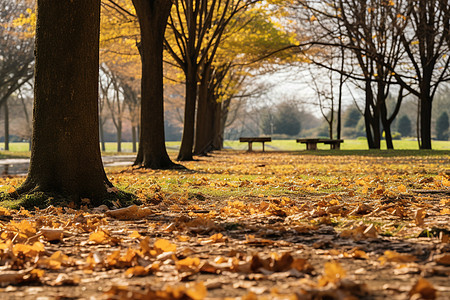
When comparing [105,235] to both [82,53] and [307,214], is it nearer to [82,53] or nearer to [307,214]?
[307,214]

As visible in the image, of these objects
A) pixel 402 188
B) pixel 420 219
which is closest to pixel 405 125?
pixel 402 188

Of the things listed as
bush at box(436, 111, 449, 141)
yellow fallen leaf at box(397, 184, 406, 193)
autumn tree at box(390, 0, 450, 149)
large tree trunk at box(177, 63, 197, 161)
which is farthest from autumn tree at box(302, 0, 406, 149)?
bush at box(436, 111, 449, 141)

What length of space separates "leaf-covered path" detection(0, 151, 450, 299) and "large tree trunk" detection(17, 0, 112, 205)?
546 millimetres

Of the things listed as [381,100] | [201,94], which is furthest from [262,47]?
[381,100]

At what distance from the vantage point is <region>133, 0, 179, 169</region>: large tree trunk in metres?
11.4

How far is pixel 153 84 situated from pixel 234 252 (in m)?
9.20

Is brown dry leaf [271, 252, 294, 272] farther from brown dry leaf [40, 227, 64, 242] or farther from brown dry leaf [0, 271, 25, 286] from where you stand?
brown dry leaf [40, 227, 64, 242]

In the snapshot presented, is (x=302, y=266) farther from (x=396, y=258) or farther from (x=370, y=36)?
(x=370, y=36)

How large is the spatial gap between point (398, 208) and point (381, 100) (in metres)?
21.6

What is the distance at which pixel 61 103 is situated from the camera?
546 cm

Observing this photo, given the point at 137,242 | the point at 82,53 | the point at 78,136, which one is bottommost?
the point at 137,242

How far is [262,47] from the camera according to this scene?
19812mm

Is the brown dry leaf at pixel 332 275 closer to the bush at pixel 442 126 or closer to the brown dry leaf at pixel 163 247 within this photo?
the brown dry leaf at pixel 163 247

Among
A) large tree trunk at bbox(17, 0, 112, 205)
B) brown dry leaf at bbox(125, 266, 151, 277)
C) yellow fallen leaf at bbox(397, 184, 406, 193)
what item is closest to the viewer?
brown dry leaf at bbox(125, 266, 151, 277)
